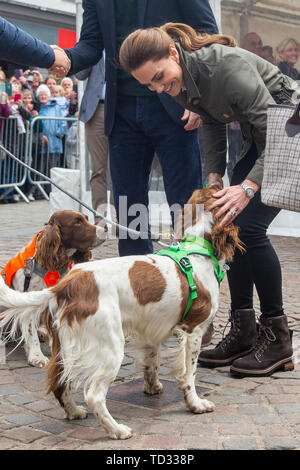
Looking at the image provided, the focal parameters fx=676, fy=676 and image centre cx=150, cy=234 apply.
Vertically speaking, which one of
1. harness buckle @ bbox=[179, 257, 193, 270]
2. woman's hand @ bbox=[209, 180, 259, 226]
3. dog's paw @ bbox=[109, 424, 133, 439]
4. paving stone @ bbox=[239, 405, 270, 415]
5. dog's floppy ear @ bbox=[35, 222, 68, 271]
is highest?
woman's hand @ bbox=[209, 180, 259, 226]

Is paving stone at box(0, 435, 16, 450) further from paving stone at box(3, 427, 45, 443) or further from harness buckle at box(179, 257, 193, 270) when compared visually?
harness buckle at box(179, 257, 193, 270)

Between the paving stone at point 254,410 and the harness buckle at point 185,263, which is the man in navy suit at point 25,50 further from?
the paving stone at point 254,410

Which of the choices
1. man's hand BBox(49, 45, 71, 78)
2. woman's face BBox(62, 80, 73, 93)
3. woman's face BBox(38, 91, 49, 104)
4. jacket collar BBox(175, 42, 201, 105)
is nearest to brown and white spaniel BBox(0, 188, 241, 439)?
jacket collar BBox(175, 42, 201, 105)

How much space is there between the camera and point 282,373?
3869mm

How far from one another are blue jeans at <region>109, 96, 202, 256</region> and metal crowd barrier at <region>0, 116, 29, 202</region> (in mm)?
8111

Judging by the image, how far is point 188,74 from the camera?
3.37m

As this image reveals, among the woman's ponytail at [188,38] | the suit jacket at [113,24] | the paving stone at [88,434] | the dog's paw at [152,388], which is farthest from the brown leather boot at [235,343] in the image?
the woman's ponytail at [188,38]

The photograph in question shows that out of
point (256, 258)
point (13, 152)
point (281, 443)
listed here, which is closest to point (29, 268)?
point (256, 258)

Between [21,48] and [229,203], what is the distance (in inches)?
68.3

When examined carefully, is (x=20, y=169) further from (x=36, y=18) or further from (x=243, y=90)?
(x=243, y=90)

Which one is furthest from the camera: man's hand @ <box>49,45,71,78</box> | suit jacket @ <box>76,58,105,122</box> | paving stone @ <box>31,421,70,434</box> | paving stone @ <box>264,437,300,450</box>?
suit jacket @ <box>76,58,105,122</box>

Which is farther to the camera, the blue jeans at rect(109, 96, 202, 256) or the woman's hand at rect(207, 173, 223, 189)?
the blue jeans at rect(109, 96, 202, 256)

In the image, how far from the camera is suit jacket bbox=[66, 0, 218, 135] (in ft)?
13.3

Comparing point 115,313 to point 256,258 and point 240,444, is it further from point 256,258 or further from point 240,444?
point 256,258
